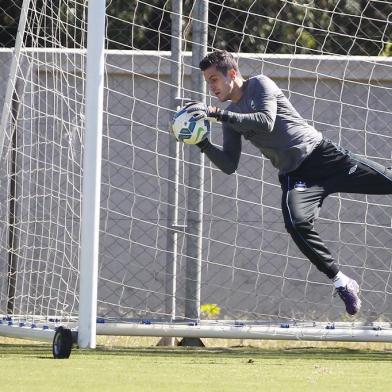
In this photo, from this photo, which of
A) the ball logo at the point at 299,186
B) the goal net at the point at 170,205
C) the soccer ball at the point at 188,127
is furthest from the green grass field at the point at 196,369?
the soccer ball at the point at 188,127

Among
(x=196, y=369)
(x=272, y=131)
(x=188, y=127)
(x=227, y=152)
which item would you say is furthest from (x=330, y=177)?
(x=196, y=369)

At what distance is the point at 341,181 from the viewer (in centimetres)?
799

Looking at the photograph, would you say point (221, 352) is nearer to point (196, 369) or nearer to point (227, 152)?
point (227, 152)

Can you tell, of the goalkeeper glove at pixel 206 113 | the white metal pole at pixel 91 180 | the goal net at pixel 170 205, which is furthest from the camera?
the goal net at pixel 170 205

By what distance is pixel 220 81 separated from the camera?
7.86 meters

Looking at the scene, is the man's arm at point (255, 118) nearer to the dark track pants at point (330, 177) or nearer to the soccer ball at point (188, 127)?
the soccer ball at point (188, 127)

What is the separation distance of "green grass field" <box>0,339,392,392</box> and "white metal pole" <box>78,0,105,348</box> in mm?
251

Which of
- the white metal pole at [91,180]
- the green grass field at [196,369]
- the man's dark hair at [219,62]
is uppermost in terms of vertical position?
the man's dark hair at [219,62]

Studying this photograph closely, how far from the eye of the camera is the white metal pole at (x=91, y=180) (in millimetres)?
7691

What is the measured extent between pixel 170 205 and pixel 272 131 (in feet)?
4.80

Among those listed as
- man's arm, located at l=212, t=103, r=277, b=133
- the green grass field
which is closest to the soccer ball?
man's arm, located at l=212, t=103, r=277, b=133

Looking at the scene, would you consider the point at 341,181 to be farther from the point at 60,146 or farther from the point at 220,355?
the point at 60,146

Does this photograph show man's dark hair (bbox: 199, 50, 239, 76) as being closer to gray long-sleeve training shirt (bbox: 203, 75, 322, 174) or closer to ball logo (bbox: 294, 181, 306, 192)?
gray long-sleeve training shirt (bbox: 203, 75, 322, 174)

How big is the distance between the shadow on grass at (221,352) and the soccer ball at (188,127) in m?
1.38
